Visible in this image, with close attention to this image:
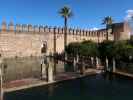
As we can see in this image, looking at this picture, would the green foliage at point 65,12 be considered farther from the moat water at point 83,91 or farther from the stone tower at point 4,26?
the moat water at point 83,91

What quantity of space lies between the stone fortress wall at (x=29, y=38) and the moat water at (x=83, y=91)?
1763 cm

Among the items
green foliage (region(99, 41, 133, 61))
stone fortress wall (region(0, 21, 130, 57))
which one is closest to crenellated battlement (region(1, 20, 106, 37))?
stone fortress wall (region(0, 21, 130, 57))

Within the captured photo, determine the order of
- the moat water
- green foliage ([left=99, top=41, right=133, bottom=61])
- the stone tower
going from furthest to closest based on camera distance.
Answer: the stone tower, green foliage ([left=99, top=41, right=133, bottom=61]), the moat water

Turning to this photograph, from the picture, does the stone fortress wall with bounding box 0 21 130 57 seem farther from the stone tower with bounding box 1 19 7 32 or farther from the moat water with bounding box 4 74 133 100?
the moat water with bounding box 4 74 133 100

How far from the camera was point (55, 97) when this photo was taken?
12.0m

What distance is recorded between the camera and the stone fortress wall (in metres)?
30.6

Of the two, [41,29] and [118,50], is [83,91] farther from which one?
[41,29]

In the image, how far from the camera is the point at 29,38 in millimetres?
33344

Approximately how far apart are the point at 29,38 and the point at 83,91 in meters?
21.7

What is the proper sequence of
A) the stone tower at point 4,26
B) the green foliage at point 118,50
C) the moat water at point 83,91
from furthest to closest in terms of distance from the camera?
the stone tower at point 4,26
the green foliage at point 118,50
the moat water at point 83,91

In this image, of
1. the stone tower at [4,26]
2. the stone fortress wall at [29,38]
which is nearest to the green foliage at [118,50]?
the stone fortress wall at [29,38]

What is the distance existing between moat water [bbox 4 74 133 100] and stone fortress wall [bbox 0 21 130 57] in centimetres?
1763

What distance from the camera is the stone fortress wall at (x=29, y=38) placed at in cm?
3058

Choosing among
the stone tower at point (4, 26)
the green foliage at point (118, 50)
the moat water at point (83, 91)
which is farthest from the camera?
the stone tower at point (4, 26)
